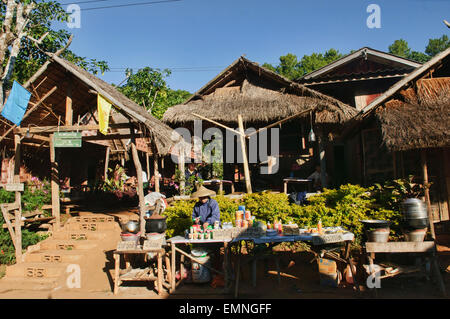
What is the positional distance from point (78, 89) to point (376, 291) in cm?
907

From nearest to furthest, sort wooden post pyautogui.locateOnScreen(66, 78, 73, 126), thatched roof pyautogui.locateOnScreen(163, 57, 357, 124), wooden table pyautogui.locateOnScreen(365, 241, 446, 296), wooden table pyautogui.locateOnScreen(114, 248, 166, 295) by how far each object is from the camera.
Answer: wooden table pyautogui.locateOnScreen(365, 241, 446, 296)
wooden table pyautogui.locateOnScreen(114, 248, 166, 295)
wooden post pyautogui.locateOnScreen(66, 78, 73, 126)
thatched roof pyautogui.locateOnScreen(163, 57, 357, 124)

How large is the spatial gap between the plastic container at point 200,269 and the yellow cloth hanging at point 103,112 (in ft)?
12.2

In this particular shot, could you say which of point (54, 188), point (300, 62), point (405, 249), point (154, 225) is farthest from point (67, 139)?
point (300, 62)

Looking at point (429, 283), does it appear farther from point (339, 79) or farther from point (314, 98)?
point (339, 79)

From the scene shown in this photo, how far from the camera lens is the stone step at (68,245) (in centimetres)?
738

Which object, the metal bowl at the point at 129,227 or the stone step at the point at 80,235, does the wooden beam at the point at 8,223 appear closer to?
the stone step at the point at 80,235

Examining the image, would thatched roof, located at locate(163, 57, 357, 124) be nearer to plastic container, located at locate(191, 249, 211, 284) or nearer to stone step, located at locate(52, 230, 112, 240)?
stone step, located at locate(52, 230, 112, 240)

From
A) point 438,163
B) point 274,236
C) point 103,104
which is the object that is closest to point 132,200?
point 103,104

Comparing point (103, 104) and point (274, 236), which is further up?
point (103, 104)

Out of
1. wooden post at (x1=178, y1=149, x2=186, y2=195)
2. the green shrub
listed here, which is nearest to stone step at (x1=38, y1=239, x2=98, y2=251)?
the green shrub

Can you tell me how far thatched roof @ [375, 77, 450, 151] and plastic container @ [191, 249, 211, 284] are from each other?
16.6ft

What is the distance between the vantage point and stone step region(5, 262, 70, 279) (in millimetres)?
6410

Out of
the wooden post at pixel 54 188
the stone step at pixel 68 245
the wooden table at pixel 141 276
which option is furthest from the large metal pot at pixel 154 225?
the wooden post at pixel 54 188
